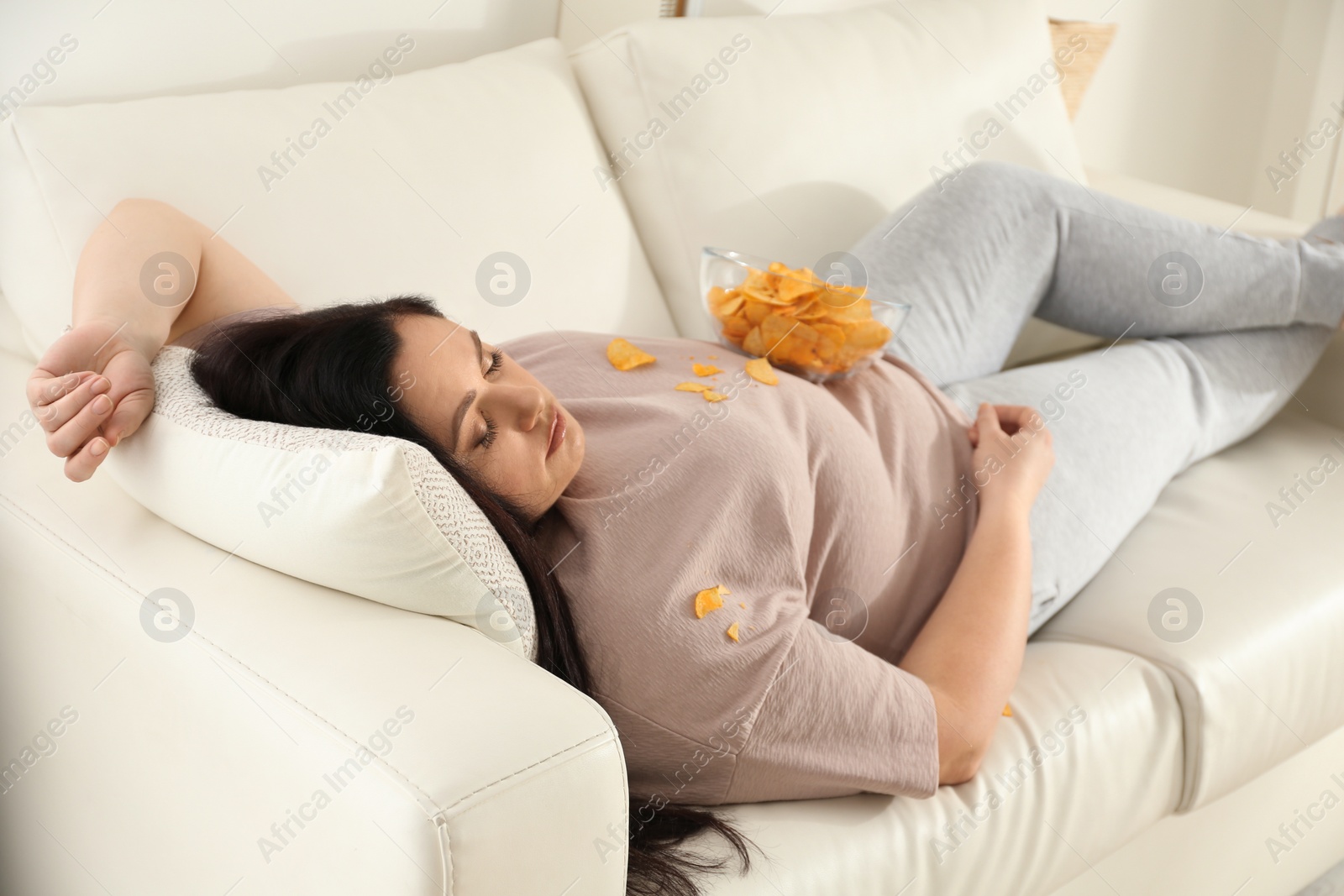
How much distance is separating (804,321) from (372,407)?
491mm

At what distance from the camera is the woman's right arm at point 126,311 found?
78cm

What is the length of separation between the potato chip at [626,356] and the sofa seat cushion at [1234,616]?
55cm

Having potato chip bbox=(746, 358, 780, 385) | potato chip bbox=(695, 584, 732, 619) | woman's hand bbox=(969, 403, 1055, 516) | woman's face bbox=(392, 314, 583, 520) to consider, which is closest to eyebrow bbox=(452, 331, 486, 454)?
woman's face bbox=(392, 314, 583, 520)

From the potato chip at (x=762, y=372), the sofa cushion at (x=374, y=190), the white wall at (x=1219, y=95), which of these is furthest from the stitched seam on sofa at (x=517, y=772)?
the white wall at (x=1219, y=95)

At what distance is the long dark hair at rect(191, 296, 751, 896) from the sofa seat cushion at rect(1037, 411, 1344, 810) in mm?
541

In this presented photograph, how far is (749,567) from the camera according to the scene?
902 mm

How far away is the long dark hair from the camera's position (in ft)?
2.64

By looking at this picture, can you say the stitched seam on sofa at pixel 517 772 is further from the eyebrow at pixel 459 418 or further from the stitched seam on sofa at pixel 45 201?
the stitched seam on sofa at pixel 45 201

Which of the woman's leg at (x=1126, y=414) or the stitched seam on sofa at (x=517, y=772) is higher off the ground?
the stitched seam on sofa at (x=517, y=772)

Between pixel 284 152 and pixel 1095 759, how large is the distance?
1.02m

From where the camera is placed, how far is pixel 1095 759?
0.99 metres

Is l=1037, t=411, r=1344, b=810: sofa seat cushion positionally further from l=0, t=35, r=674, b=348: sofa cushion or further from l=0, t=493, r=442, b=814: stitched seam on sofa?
l=0, t=493, r=442, b=814: stitched seam on sofa

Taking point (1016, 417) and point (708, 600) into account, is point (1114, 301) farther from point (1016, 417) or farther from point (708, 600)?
point (708, 600)

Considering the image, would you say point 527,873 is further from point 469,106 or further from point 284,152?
point 469,106
